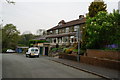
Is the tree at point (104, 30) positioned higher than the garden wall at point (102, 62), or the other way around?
the tree at point (104, 30)

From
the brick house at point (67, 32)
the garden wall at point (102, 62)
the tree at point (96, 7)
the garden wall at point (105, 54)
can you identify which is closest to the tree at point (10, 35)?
the brick house at point (67, 32)

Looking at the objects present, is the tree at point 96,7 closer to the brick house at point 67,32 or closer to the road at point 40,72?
the road at point 40,72

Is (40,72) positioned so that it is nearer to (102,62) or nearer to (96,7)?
(102,62)

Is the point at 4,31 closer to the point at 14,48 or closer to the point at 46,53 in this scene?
the point at 14,48

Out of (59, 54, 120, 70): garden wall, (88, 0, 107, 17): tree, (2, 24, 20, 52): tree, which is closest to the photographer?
(59, 54, 120, 70): garden wall

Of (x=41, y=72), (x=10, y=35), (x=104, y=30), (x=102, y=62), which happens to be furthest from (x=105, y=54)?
(x=10, y=35)

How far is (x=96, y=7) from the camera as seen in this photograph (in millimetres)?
22391

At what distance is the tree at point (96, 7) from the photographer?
22.2 m

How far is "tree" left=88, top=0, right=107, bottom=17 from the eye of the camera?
874 inches

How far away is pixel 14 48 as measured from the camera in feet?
225

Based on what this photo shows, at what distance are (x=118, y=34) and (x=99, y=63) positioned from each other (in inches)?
152

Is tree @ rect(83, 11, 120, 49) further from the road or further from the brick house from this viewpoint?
the brick house

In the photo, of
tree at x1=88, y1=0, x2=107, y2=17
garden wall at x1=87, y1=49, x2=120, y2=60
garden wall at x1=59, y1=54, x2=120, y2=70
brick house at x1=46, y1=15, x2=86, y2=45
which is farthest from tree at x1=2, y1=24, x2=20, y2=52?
garden wall at x1=87, y1=49, x2=120, y2=60

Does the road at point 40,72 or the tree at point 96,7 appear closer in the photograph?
the road at point 40,72
